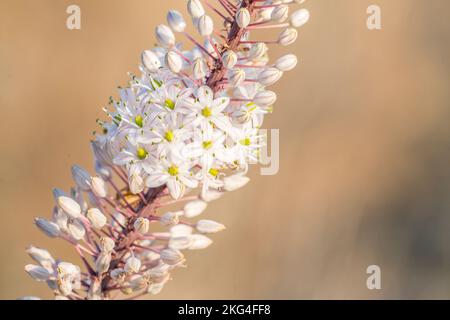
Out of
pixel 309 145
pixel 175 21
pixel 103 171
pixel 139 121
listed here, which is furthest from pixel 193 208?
pixel 309 145

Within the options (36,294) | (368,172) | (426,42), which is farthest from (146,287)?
(426,42)

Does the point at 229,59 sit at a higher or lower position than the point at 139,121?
higher

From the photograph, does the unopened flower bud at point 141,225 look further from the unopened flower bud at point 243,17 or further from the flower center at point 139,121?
the unopened flower bud at point 243,17

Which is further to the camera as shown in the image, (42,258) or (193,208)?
(193,208)

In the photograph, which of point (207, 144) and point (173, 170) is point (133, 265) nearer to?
point (173, 170)

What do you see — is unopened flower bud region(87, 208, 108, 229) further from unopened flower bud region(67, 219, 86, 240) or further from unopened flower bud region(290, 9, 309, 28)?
unopened flower bud region(290, 9, 309, 28)

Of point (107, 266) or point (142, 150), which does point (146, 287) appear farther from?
point (142, 150)

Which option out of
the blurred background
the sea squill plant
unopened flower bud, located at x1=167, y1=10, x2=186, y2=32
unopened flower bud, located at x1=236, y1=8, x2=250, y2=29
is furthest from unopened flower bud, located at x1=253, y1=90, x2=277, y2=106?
the blurred background
